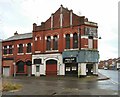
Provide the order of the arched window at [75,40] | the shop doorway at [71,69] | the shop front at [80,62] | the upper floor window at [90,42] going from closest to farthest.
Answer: the shop front at [80,62] → the upper floor window at [90,42] → the arched window at [75,40] → the shop doorway at [71,69]

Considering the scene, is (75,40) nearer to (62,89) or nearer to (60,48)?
(60,48)

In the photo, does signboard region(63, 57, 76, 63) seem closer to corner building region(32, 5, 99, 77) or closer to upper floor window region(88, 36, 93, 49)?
corner building region(32, 5, 99, 77)

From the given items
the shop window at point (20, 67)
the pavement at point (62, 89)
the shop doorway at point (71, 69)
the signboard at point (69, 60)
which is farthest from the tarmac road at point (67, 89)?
the shop window at point (20, 67)

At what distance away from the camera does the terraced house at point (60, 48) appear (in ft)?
153

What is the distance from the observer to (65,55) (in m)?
48.2

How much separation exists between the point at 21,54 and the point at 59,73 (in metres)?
11.2

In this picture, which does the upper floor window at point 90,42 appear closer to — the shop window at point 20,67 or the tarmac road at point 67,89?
the tarmac road at point 67,89

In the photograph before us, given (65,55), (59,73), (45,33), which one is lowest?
(59,73)

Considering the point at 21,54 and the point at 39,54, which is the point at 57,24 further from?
the point at 21,54

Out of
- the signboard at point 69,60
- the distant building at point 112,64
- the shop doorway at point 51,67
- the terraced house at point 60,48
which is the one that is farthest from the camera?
the distant building at point 112,64

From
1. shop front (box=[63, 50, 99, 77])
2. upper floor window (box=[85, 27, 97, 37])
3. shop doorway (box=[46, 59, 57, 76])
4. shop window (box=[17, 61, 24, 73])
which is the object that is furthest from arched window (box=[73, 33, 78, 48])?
shop window (box=[17, 61, 24, 73])

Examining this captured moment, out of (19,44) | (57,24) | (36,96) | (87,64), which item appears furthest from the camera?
(19,44)

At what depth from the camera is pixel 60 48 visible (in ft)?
163

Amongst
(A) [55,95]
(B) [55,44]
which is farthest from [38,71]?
(A) [55,95]
